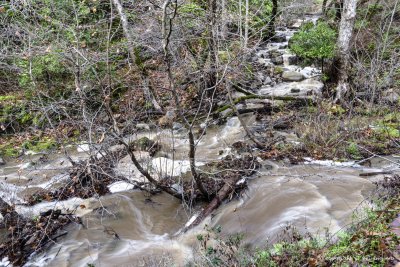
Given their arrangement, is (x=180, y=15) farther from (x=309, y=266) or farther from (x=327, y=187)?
(x=309, y=266)

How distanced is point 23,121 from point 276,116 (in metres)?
7.75

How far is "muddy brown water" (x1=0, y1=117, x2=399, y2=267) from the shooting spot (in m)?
4.75

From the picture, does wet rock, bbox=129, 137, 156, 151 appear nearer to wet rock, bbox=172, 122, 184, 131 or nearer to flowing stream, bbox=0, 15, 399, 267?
flowing stream, bbox=0, 15, 399, 267

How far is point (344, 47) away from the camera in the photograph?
30.3 feet

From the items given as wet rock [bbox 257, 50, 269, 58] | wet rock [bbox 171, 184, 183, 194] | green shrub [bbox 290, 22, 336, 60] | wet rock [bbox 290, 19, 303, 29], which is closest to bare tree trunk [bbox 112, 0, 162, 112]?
wet rock [bbox 171, 184, 183, 194]

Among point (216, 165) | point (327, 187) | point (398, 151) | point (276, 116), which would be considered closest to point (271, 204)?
point (327, 187)

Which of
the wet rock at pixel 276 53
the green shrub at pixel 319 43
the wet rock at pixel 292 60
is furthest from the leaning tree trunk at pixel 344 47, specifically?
the wet rock at pixel 276 53

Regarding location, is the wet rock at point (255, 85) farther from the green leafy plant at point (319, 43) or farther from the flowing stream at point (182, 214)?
the flowing stream at point (182, 214)

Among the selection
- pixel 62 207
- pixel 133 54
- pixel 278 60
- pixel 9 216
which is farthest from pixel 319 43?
pixel 9 216

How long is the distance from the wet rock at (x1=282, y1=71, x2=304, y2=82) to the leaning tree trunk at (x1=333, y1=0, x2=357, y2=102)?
2.77m

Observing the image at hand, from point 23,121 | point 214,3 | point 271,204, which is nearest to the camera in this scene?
point 271,204

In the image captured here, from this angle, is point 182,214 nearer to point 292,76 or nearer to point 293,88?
point 293,88

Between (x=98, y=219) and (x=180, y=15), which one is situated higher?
(x=180, y=15)

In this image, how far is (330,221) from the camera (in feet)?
14.8
